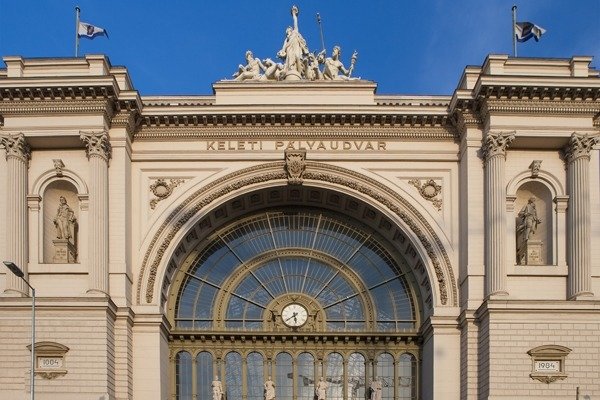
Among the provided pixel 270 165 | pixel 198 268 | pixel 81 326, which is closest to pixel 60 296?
pixel 81 326

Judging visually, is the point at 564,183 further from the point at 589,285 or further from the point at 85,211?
the point at 85,211

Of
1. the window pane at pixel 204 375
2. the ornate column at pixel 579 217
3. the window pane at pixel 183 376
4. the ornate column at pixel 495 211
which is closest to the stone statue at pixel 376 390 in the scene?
the ornate column at pixel 495 211

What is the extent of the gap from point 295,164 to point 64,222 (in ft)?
29.6

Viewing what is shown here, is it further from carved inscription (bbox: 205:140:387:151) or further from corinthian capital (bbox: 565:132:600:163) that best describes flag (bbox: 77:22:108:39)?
corinthian capital (bbox: 565:132:600:163)

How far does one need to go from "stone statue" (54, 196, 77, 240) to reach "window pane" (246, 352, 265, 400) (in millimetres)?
8805

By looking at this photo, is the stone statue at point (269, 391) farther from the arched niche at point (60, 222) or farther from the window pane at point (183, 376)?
the arched niche at point (60, 222)

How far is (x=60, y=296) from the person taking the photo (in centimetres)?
3775

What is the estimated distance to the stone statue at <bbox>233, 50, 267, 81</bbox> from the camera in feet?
138

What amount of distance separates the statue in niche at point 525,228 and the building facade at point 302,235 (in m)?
0.09

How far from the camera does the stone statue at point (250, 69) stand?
41969 mm

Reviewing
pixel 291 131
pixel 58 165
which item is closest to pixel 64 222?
pixel 58 165

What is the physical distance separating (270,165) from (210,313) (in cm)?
662

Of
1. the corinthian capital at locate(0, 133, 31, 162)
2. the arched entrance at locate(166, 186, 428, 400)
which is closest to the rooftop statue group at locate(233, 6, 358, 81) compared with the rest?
the arched entrance at locate(166, 186, 428, 400)

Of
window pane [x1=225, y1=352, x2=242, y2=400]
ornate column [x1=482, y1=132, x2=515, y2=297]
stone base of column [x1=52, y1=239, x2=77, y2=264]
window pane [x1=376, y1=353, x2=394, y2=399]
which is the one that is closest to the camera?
ornate column [x1=482, y1=132, x2=515, y2=297]
